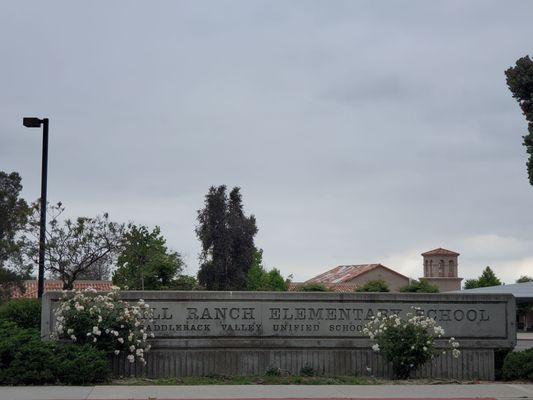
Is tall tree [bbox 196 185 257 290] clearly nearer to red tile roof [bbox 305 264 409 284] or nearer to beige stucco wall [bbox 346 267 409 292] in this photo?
red tile roof [bbox 305 264 409 284]

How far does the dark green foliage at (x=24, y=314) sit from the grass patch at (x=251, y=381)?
11.4 feet

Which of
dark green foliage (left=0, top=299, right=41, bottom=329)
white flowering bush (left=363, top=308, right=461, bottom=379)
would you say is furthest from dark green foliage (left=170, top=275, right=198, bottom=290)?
white flowering bush (left=363, top=308, right=461, bottom=379)

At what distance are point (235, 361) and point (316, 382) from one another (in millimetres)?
2182

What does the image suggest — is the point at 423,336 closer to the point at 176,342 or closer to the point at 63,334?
the point at 176,342

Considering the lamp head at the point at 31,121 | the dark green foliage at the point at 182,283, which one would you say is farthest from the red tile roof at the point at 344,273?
the lamp head at the point at 31,121

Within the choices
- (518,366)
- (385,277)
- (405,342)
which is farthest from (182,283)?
(385,277)

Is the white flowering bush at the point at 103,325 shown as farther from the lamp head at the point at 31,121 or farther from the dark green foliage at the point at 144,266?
the dark green foliage at the point at 144,266

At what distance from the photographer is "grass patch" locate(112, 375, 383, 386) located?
15562mm

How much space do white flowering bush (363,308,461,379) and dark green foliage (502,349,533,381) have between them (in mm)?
1138

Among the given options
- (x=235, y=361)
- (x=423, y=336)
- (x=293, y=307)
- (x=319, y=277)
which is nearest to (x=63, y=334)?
(x=235, y=361)

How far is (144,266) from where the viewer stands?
30.2 meters

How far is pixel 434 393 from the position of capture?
1432 centimetres

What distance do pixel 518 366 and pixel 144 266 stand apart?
16.6 metres

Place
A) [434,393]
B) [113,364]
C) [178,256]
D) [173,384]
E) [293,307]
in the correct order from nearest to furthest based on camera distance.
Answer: [434,393], [173,384], [113,364], [293,307], [178,256]
